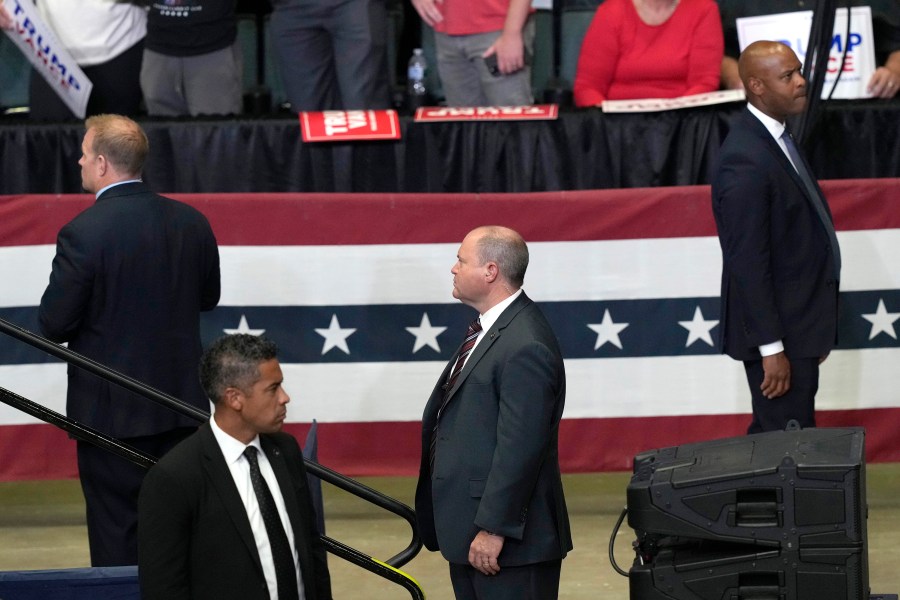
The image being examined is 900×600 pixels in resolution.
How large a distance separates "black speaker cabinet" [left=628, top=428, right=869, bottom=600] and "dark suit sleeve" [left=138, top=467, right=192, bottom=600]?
4.71ft

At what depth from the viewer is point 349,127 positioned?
6.52m

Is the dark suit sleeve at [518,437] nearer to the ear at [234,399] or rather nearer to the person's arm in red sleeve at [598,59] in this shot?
the ear at [234,399]

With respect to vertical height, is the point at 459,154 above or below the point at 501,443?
→ above

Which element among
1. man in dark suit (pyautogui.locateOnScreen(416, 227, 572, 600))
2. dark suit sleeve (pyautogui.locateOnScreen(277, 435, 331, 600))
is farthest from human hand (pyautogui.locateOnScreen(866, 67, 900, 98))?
dark suit sleeve (pyautogui.locateOnScreen(277, 435, 331, 600))

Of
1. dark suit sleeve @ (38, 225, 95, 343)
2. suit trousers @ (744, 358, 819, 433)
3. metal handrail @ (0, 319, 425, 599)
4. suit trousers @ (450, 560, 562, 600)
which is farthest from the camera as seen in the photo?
suit trousers @ (744, 358, 819, 433)

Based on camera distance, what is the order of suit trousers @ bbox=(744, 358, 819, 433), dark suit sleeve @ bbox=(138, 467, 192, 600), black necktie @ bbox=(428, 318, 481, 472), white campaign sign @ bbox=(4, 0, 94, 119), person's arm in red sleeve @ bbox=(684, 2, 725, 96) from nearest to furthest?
1. dark suit sleeve @ bbox=(138, 467, 192, 600)
2. black necktie @ bbox=(428, 318, 481, 472)
3. suit trousers @ bbox=(744, 358, 819, 433)
4. white campaign sign @ bbox=(4, 0, 94, 119)
5. person's arm in red sleeve @ bbox=(684, 2, 725, 96)

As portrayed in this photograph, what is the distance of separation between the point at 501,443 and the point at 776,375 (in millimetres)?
1540

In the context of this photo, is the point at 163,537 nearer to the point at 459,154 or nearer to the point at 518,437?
the point at 518,437

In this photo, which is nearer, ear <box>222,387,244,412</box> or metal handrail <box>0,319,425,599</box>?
ear <box>222,387,244,412</box>

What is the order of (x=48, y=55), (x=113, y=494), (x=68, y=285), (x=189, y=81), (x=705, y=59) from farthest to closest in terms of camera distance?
Result: (x=189, y=81), (x=705, y=59), (x=48, y=55), (x=113, y=494), (x=68, y=285)

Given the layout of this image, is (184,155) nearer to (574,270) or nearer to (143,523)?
(574,270)

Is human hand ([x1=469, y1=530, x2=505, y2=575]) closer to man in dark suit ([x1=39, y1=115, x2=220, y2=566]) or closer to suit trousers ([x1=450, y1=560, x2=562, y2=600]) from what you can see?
suit trousers ([x1=450, y1=560, x2=562, y2=600])

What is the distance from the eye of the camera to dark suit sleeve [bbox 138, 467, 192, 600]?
311 centimetres

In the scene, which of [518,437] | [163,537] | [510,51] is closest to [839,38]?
[510,51]
